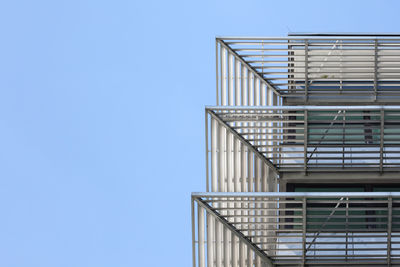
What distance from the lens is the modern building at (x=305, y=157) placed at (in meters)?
18.8

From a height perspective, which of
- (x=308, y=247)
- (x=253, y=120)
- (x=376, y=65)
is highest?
(x=376, y=65)

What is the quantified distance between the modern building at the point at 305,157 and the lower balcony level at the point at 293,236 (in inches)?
1.2

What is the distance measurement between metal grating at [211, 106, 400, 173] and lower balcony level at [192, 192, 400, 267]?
1514 mm

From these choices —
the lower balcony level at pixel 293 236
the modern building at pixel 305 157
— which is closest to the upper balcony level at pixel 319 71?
the modern building at pixel 305 157

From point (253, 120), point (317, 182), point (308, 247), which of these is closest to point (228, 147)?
point (253, 120)

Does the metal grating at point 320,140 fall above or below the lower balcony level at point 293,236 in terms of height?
above

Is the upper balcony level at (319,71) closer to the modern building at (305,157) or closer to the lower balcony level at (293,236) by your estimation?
the modern building at (305,157)

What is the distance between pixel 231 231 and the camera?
19281mm

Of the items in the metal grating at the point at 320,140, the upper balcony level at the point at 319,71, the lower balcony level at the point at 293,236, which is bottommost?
the lower balcony level at the point at 293,236

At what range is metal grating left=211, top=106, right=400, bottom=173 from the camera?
20984mm

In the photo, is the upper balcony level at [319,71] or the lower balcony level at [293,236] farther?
the upper balcony level at [319,71]

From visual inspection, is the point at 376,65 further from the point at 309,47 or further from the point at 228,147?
the point at 228,147

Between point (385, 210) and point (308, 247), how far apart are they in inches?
104

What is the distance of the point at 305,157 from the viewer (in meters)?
21.1
